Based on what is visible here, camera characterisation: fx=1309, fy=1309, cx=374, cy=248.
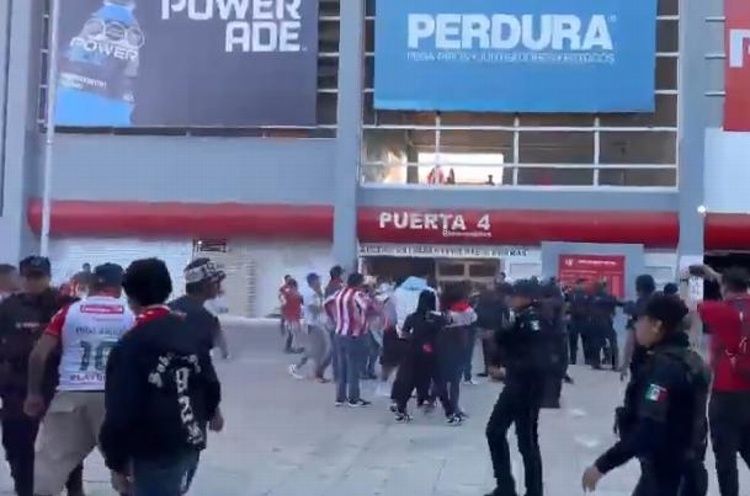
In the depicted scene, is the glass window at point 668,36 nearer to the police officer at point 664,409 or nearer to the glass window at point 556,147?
the glass window at point 556,147

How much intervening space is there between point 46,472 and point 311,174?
24.0m

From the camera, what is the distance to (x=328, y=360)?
756 inches

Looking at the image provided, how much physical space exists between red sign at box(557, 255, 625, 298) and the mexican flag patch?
22308 millimetres

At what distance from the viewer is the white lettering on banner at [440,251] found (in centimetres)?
3141

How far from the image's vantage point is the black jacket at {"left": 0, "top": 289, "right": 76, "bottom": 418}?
823cm

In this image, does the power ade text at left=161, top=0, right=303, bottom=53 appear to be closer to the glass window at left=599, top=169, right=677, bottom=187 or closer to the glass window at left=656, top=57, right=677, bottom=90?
the glass window at left=599, top=169, right=677, bottom=187

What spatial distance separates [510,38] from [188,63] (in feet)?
25.8

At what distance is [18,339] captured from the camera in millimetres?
8227

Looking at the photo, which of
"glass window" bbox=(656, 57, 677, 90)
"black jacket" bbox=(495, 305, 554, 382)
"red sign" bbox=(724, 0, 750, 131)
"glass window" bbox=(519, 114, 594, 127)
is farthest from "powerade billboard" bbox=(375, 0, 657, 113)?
"black jacket" bbox=(495, 305, 554, 382)

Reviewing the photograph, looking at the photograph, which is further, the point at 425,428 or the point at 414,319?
the point at 414,319

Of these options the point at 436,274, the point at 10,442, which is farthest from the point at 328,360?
the point at 436,274

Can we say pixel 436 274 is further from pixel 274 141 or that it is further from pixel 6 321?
pixel 6 321

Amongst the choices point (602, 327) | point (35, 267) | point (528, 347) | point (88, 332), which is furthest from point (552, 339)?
point (602, 327)

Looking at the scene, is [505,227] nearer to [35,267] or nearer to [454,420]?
[454,420]
